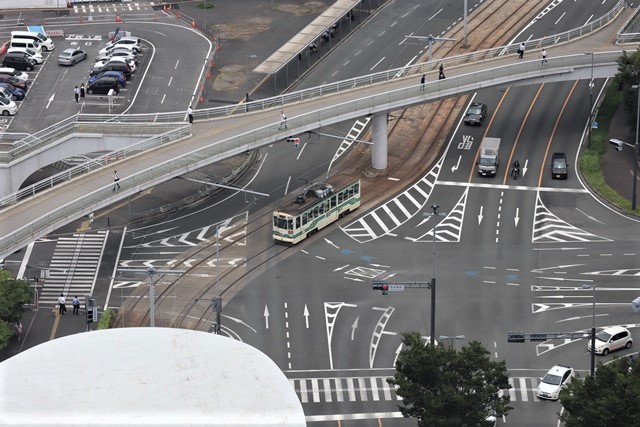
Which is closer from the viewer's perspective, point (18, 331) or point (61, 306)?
point (18, 331)

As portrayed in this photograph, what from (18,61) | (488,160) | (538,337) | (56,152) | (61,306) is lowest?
(538,337)

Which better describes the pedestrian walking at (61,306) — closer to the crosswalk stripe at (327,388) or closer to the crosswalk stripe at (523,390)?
the crosswalk stripe at (327,388)

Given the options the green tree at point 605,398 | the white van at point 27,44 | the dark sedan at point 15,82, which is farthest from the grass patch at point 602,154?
the white van at point 27,44

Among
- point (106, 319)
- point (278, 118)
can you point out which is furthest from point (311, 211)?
point (106, 319)

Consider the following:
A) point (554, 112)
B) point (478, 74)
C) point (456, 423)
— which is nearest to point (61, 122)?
point (478, 74)

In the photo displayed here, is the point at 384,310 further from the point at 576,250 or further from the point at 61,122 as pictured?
the point at 61,122

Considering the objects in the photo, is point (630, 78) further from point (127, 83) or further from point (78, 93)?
point (78, 93)

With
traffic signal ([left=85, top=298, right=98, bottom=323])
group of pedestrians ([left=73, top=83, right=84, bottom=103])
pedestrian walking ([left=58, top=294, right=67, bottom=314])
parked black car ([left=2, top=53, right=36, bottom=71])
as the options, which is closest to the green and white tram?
pedestrian walking ([left=58, top=294, right=67, bottom=314])

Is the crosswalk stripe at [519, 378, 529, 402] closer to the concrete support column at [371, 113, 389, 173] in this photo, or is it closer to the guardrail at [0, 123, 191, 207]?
the concrete support column at [371, 113, 389, 173]
